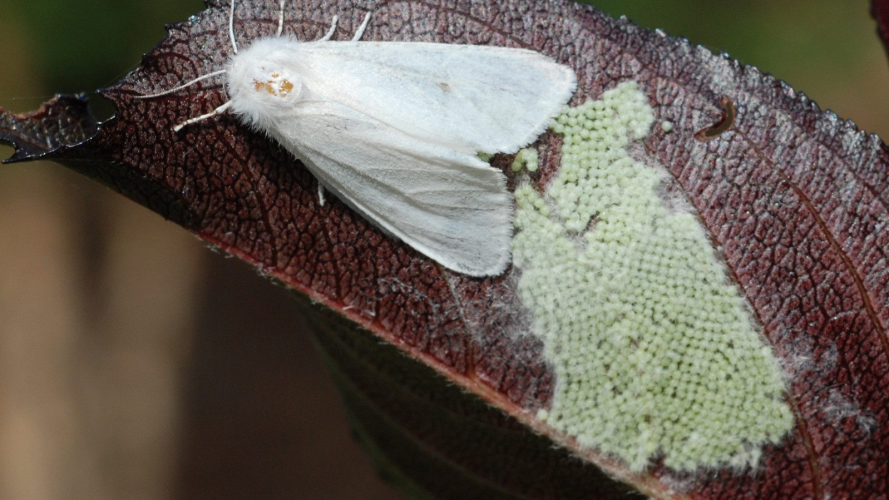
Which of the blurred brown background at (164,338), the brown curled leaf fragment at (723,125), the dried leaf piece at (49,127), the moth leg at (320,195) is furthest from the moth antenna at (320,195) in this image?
the blurred brown background at (164,338)

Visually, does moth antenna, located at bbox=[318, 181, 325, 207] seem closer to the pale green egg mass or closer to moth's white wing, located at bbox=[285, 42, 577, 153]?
moth's white wing, located at bbox=[285, 42, 577, 153]

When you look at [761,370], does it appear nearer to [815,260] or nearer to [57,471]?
[815,260]

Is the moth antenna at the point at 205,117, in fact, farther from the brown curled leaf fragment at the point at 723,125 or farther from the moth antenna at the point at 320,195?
the brown curled leaf fragment at the point at 723,125

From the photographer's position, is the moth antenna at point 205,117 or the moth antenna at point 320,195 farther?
the moth antenna at point 320,195

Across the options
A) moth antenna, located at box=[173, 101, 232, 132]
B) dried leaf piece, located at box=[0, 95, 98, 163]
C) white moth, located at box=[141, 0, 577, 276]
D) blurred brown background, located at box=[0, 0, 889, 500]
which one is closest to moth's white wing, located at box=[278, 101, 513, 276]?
white moth, located at box=[141, 0, 577, 276]

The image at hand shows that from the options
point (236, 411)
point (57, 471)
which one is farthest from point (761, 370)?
point (57, 471)

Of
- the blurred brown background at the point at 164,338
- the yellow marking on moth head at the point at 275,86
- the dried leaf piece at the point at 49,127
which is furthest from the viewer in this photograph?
the blurred brown background at the point at 164,338
